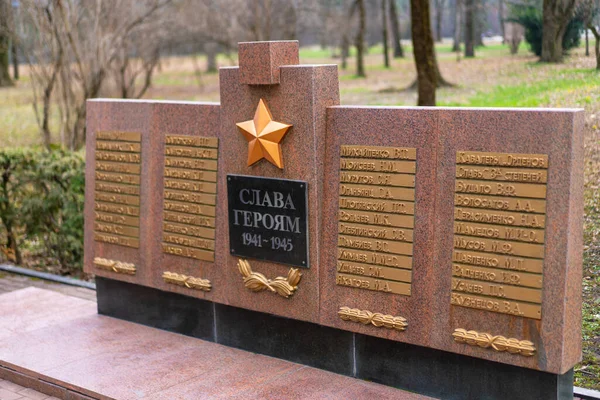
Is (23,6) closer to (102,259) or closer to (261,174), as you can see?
(102,259)

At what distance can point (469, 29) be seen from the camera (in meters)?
14.2

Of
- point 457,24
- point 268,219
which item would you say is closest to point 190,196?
point 268,219

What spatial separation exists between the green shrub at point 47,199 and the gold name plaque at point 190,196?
9.53ft

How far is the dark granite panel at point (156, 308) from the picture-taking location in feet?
20.4

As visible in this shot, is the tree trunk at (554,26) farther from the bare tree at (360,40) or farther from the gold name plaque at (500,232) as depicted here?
the bare tree at (360,40)

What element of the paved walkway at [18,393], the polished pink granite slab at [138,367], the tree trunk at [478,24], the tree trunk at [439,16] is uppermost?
the tree trunk at [439,16]

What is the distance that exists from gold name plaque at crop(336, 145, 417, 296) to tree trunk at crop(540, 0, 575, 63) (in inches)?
180

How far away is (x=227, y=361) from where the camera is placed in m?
5.72

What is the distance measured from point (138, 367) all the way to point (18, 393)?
0.89 metres

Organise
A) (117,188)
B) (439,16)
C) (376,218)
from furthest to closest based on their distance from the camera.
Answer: (439,16)
(117,188)
(376,218)

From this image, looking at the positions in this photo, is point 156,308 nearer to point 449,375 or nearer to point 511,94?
point 449,375

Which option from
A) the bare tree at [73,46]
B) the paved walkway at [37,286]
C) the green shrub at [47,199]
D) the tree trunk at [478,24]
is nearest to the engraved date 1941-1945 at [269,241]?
the paved walkway at [37,286]

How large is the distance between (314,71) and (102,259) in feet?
9.29

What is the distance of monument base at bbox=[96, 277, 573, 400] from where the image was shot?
4590mm
